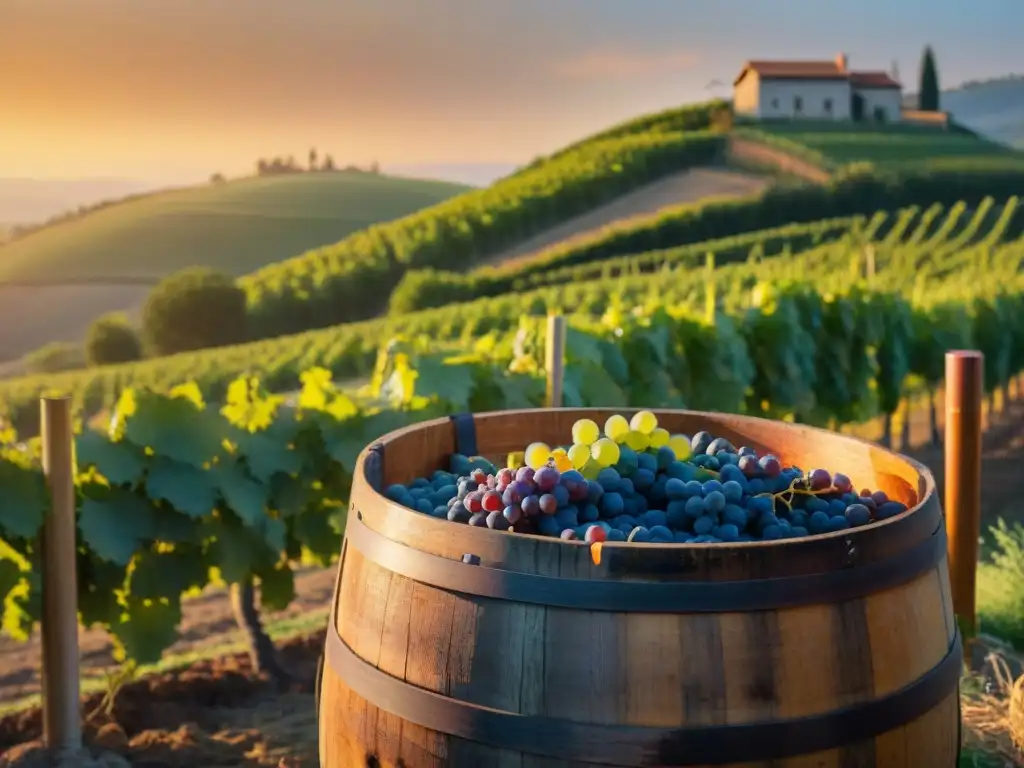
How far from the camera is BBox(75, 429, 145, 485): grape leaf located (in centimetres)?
331

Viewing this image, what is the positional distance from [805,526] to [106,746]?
2579 mm

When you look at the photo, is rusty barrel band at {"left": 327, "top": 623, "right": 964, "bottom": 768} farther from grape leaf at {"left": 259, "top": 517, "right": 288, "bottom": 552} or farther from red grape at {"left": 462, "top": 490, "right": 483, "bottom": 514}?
grape leaf at {"left": 259, "top": 517, "right": 288, "bottom": 552}

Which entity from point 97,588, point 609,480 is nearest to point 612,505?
point 609,480

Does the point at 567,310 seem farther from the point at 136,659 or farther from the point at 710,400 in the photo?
the point at 136,659

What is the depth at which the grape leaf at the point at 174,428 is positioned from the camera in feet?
11.1

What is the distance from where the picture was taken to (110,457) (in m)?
3.33

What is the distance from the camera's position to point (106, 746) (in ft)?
11.3

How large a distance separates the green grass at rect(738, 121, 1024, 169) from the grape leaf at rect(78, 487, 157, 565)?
23529 mm

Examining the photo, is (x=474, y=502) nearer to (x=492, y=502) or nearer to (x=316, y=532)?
(x=492, y=502)

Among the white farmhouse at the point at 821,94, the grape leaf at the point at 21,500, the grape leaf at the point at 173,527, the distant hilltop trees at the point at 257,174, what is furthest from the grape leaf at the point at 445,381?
the white farmhouse at the point at 821,94

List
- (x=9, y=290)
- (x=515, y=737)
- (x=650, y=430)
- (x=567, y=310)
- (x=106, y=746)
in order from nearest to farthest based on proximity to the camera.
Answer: (x=515, y=737)
(x=650, y=430)
(x=106, y=746)
(x=9, y=290)
(x=567, y=310)

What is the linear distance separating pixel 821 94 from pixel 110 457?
26.2 meters

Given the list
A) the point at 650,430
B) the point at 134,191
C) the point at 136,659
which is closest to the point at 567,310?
the point at 134,191

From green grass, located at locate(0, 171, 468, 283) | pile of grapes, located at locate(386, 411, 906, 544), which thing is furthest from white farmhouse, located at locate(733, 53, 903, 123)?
pile of grapes, located at locate(386, 411, 906, 544)
